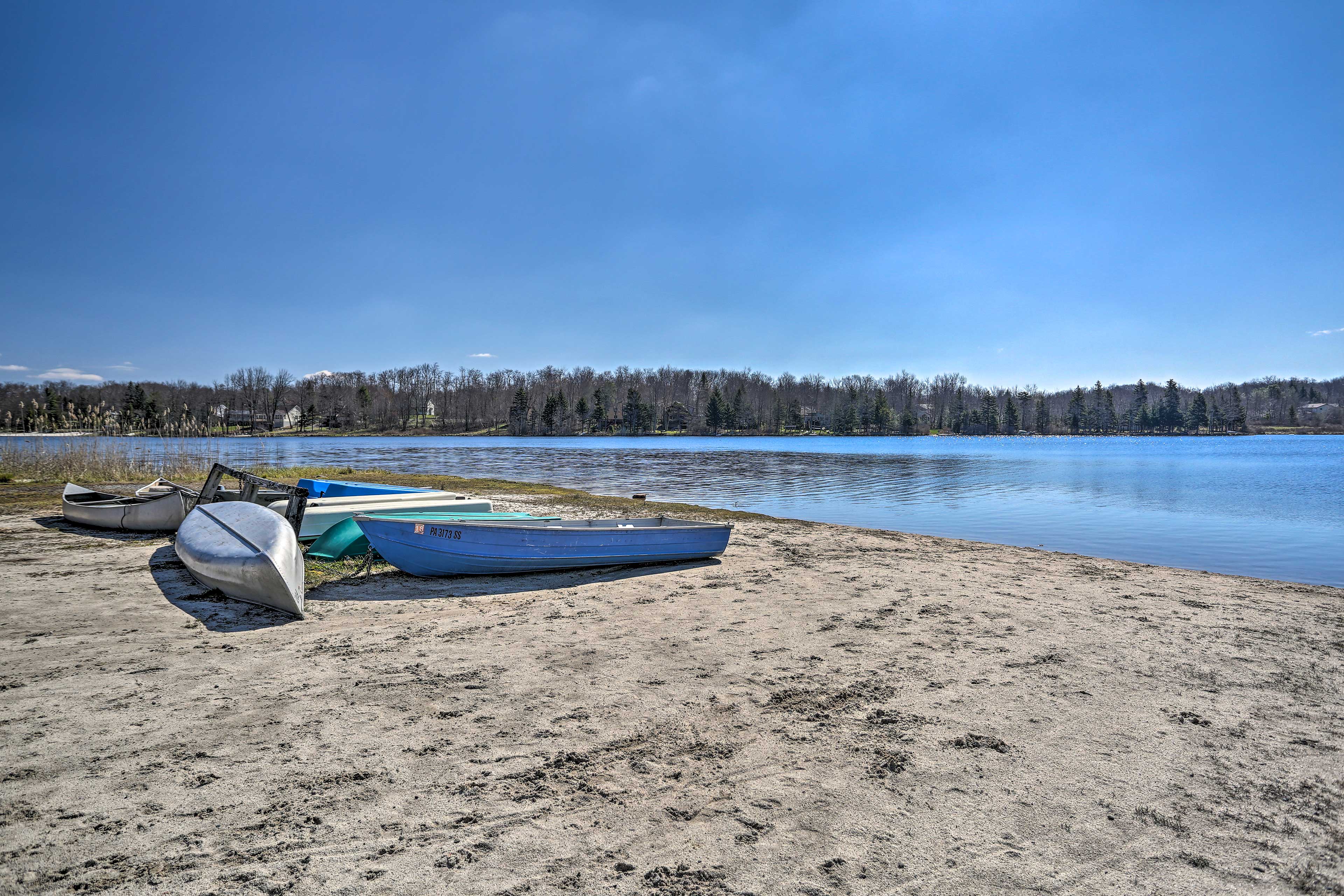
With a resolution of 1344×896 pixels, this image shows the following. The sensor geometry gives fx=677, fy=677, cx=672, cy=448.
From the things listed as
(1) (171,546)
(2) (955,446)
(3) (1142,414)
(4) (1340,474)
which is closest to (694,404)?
(2) (955,446)

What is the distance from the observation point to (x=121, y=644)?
6031 mm

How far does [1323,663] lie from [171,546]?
586 inches

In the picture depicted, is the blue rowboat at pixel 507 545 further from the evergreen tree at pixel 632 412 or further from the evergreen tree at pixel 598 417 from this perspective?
the evergreen tree at pixel 632 412

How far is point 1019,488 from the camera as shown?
90.5 ft

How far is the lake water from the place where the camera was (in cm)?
1481

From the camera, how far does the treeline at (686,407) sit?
5032 inches

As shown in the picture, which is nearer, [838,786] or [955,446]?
[838,786]

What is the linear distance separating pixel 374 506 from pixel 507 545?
4.13 meters

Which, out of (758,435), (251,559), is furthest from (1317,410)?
(251,559)

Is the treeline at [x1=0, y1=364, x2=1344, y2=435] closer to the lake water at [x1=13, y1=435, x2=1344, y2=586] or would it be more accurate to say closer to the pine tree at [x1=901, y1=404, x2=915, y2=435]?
the pine tree at [x1=901, y1=404, x2=915, y2=435]

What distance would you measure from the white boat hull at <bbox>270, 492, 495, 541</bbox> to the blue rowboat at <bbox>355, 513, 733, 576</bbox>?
1.29 metres

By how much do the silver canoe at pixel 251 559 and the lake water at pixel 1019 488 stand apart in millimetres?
13253

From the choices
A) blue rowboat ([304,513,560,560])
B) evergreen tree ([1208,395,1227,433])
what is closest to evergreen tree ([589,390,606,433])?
blue rowboat ([304,513,560,560])

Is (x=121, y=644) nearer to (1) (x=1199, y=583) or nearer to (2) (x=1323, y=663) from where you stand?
(2) (x=1323, y=663)
